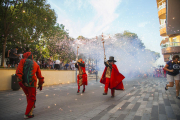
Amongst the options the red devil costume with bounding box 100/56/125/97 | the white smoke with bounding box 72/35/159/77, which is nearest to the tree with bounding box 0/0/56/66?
the red devil costume with bounding box 100/56/125/97

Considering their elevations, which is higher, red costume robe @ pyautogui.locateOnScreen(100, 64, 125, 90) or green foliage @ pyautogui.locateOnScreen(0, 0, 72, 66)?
green foliage @ pyautogui.locateOnScreen(0, 0, 72, 66)

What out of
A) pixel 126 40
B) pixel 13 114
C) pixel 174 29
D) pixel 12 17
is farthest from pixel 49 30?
pixel 126 40

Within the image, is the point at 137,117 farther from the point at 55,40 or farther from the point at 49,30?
the point at 55,40

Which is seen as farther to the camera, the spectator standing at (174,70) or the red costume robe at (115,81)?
the red costume robe at (115,81)

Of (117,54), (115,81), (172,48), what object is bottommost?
(115,81)

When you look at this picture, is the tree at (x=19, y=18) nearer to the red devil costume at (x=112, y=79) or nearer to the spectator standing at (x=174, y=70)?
the red devil costume at (x=112, y=79)

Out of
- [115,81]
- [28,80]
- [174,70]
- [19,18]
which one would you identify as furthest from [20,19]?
[174,70]

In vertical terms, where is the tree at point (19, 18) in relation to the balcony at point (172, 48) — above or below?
above

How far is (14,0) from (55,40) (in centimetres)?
1865

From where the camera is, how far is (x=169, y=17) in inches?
320

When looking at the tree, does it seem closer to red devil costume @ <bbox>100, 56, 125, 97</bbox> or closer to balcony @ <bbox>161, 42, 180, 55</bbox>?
red devil costume @ <bbox>100, 56, 125, 97</bbox>

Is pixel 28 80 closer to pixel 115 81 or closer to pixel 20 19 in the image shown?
pixel 115 81

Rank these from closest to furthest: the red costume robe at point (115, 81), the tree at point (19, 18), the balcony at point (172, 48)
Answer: the red costume robe at point (115, 81) < the tree at point (19, 18) < the balcony at point (172, 48)

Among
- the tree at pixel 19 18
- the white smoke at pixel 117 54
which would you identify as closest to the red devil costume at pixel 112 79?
the tree at pixel 19 18
